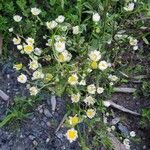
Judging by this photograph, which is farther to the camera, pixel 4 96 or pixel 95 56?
pixel 4 96

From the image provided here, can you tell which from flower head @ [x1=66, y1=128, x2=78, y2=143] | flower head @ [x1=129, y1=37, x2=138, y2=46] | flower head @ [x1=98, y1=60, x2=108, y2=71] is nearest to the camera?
flower head @ [x1=66, y1=128, x2=78, y2=143]

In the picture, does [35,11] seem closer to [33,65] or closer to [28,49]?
[28,49]

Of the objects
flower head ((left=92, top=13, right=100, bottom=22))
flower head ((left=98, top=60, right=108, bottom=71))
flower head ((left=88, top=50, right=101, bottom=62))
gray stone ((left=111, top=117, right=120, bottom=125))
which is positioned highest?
flower head ((left=92, top=13, right=100, bottom=22))

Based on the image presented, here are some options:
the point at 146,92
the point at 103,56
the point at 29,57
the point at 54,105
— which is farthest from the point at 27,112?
the point at 146,92

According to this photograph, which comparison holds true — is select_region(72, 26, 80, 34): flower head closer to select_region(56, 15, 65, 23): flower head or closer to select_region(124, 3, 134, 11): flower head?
select_region(56, 15, 65, 23): flower head

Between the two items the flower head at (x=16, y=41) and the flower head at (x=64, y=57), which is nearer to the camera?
the flower head at (x=64, y=57)

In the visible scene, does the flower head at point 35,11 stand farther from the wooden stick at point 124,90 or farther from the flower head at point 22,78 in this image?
the wooden stick at point 124,90

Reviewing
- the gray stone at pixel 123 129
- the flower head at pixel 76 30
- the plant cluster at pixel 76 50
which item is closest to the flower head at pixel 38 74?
the plant cluster at pixel 76 50

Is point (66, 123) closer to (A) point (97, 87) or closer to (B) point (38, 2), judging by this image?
(A) point (97, 87)

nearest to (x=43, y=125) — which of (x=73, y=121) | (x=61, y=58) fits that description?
(x=73, y=121)

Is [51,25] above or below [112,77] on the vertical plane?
above

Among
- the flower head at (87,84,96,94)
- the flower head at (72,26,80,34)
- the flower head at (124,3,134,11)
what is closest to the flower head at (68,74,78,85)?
the flower head at (87,84,96,94)
